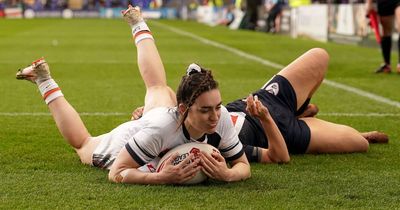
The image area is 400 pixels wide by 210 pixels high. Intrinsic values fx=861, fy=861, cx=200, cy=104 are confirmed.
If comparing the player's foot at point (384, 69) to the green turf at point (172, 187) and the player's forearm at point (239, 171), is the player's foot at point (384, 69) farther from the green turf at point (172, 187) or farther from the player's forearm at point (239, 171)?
the player's forearm at point (239, 171)

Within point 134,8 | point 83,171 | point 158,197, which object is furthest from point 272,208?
point 134,8

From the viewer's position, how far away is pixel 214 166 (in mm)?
4488

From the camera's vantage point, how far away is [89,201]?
4.12m

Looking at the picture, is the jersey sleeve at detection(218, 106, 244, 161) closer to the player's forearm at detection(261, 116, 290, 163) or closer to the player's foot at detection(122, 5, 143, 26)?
the player's forearm at detection(261, 116, 290, 163)

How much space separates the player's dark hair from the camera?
4.30 m

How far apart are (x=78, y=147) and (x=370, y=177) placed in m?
1.82

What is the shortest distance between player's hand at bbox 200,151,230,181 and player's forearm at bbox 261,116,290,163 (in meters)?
0.57

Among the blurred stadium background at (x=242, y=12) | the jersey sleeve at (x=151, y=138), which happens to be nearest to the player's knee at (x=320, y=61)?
the jersey sleeve at (x=151, y=138)

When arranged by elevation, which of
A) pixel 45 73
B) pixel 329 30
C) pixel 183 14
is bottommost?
pixel 183 14

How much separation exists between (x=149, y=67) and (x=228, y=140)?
60.0 inches

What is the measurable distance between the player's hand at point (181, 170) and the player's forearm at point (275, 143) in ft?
2.29

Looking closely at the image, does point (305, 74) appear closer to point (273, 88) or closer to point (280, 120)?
point (273, 88)

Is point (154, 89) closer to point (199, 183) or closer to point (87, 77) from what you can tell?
point (199, 183)

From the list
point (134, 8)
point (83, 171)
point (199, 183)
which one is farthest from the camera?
point (134, 8)
